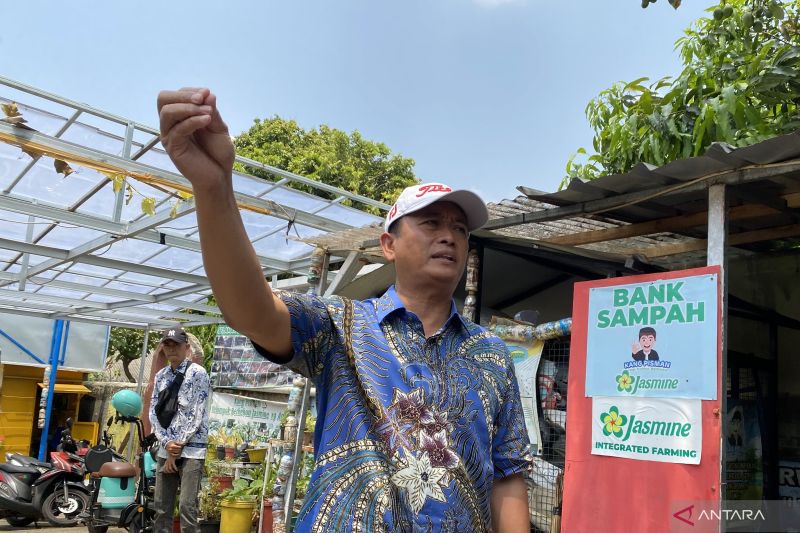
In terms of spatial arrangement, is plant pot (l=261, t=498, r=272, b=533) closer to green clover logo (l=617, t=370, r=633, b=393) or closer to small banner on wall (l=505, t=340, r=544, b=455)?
small banner on wall (l=505, t=340, r=544, b=455)

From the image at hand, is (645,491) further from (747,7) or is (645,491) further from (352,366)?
(747,7)

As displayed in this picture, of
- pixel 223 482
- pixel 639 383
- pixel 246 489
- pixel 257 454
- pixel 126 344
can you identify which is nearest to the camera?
pixel 639 383

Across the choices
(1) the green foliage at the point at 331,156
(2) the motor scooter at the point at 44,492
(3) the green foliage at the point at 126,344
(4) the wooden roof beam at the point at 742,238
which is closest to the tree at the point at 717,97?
(4) the wooden roof beam at the point at 742,238

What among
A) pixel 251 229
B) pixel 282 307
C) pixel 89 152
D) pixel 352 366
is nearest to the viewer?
pixel 282 307

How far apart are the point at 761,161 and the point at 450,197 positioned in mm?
2485

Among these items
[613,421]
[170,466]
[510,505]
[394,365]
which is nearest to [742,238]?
[613,421]

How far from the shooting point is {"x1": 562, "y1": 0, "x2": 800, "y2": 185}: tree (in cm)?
563

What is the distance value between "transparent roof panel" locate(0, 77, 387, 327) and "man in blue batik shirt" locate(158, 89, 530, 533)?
411 centimetres

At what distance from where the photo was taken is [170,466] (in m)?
6.54

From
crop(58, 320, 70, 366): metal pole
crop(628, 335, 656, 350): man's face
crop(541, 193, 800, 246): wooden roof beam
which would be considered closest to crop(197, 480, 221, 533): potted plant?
crop(541, 193, 800, 246): wooden roof beam

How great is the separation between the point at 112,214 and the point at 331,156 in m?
10.6

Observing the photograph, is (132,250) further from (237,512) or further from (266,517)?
(266,517)

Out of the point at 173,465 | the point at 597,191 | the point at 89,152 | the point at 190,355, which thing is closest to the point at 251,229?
the point at 190,355

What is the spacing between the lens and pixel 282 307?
Result: 159 centimetres
